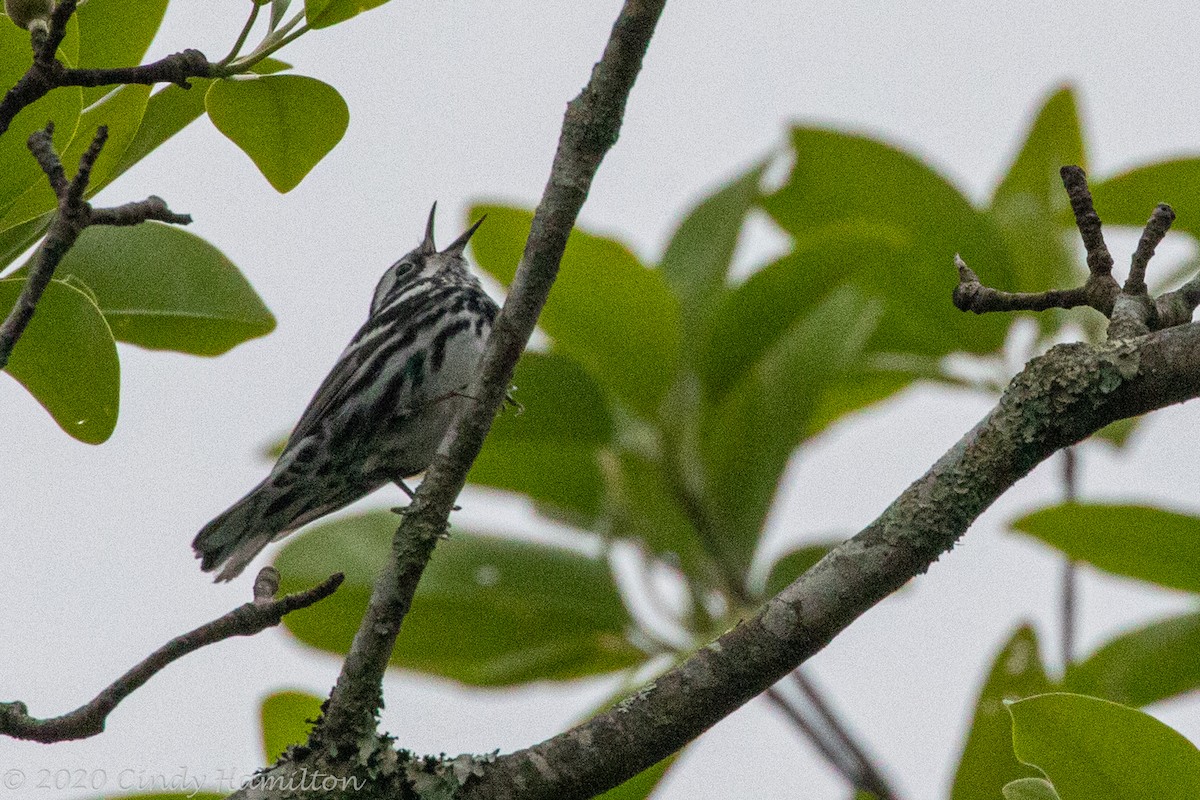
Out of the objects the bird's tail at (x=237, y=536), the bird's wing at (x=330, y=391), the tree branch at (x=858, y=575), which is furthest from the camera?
the bird's wing at (x=330, y=391)

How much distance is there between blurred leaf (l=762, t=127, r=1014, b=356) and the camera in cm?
446

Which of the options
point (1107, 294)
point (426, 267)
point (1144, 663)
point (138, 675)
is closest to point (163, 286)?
point (138, 675)

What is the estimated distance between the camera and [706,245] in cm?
454

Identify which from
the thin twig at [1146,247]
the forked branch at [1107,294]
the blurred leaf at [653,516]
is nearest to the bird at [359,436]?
the blurred leaf at [653,516]

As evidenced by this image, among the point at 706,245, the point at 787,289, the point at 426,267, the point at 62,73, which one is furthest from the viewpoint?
the point at 426,267

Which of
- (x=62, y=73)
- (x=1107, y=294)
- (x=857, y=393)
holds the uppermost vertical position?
(x=857, y=393)

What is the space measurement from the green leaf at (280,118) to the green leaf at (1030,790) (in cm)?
161

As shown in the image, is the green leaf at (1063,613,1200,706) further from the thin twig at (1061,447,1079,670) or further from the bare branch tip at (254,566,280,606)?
the bare branch tip at (254,566,280,606)

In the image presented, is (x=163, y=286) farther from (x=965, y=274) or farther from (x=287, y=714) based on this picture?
(x=965, y=274)

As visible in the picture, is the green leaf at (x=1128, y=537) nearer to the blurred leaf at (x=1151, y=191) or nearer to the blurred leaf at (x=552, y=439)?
the blurred leaf at (x=1151, y=191)

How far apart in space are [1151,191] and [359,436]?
2.56 metres

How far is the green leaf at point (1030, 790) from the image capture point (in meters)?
2.30

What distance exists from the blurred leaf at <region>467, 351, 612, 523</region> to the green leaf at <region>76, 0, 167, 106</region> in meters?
1.75

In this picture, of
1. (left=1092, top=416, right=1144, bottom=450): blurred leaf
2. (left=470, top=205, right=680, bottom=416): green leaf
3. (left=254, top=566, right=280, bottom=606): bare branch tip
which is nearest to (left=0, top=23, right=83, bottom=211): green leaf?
(left=254, top=566, right=280, bottom=606): bare branch tip
